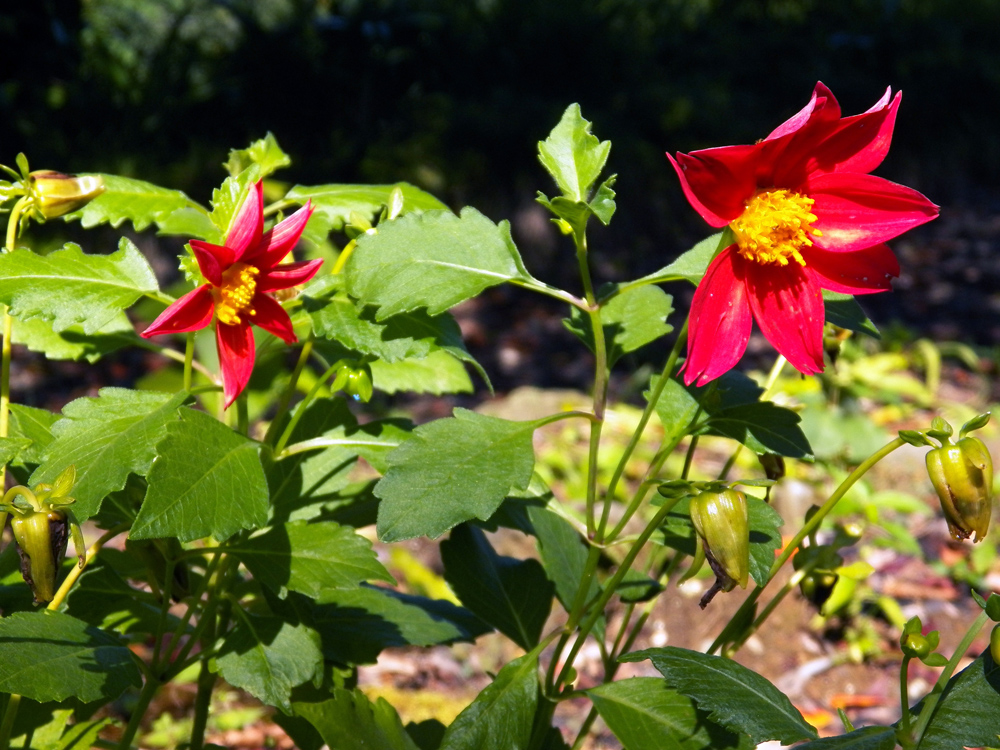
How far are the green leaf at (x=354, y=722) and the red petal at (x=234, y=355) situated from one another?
10.8 inches

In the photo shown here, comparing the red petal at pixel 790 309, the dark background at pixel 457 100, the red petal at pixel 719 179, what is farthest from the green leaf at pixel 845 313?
→ the dark background at pixel 457 100

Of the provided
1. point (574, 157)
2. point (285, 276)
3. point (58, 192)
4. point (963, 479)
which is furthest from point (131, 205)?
point (963, 479)

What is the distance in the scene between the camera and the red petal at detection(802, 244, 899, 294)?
2.81ft

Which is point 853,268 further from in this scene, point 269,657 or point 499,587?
point 269,657

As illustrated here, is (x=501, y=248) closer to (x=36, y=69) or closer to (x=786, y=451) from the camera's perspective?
(x=786, y=451)

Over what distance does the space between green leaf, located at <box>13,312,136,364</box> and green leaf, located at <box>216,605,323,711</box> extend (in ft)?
1.06

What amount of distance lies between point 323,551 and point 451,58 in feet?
17.4

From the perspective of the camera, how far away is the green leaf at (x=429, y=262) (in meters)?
0.80

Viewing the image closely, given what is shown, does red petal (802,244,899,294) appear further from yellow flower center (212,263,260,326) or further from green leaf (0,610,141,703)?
green leaf (0,610,141,703)

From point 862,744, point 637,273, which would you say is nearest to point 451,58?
point 637,273

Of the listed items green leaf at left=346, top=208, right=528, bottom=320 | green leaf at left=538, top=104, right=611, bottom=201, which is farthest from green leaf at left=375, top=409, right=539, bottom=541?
green leaf at left=538, top=104, right=611, bottom=201

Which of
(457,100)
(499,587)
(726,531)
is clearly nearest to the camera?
Result: (726,531)

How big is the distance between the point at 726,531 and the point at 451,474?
0.22 metres

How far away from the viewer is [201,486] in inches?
30.1
